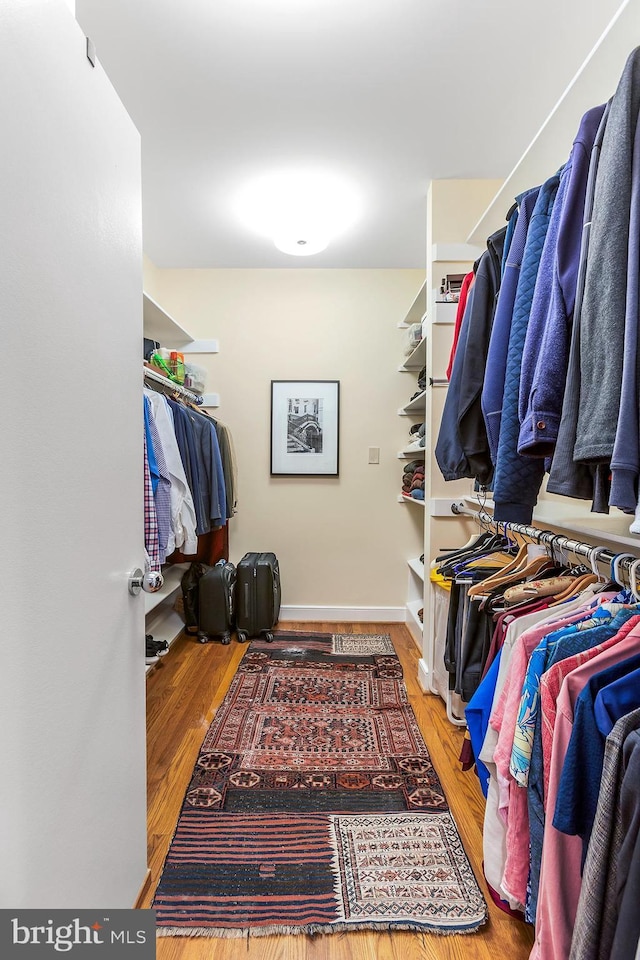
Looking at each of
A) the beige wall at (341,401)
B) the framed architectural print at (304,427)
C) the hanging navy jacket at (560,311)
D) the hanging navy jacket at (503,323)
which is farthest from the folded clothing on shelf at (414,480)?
the hanging navy jacket at (560,311)

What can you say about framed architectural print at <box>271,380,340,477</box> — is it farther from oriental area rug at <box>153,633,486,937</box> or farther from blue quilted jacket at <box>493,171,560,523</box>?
blue quilted jacket at <box>493,171,560,523</box>

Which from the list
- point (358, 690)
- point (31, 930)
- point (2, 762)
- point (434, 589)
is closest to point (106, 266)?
point (2, 762)

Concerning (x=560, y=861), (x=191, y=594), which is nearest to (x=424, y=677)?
(x=191, y=594)

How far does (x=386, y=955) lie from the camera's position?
1203 mm

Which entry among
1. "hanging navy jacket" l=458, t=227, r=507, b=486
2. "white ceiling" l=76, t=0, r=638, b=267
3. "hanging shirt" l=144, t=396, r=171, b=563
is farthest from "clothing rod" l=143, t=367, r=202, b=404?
"hanging navy jacket" l=458, t=227, r=507, b=486

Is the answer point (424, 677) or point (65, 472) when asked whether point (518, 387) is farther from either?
point (424, 677)

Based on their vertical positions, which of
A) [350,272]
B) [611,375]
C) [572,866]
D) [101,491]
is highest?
[350,272]

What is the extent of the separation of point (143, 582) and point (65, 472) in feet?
1.40

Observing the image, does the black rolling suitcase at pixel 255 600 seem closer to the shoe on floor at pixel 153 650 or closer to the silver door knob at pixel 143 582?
the shoe on floor at pixel 153 650

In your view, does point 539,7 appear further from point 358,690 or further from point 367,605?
point 367,605

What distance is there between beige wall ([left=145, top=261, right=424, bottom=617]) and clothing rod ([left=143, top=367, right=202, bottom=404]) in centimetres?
47

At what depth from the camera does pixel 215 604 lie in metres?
3.25

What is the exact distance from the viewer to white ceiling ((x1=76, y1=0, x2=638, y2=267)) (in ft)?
5.50

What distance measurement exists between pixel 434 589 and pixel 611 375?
182 centimetres
